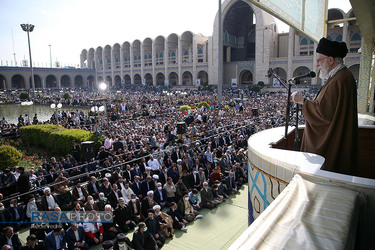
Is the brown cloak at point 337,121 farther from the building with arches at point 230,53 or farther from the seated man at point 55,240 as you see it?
the building with arches at point 230,53

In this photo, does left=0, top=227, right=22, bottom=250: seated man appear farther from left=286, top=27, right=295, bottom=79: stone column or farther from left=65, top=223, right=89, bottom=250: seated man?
left=286, top=27, right=295, bottom=79: stone column

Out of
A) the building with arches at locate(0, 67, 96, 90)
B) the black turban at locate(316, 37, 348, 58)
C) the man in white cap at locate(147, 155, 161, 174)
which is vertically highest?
the building with arches at locate(0, 67, 96, 90)

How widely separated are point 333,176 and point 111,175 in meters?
6.77

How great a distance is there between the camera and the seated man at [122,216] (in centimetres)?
566

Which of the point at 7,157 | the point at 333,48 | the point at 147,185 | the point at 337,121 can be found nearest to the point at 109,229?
the point at 147,185

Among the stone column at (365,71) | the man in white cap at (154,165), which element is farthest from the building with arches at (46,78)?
the stone column at (365,71)

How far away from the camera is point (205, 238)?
17.6 feet

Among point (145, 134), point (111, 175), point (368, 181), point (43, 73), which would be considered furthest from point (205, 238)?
point (43, 73)

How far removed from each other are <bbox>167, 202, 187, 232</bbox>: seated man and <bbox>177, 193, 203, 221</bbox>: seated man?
0.54 feet

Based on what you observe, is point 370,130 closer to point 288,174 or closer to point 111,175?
point 288,174

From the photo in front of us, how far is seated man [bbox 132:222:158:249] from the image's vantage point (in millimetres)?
4816

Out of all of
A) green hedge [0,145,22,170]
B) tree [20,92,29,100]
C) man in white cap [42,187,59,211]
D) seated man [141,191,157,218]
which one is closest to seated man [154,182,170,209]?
seated man [141,191,157,218]

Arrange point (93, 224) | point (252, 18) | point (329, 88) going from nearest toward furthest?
point (329, 88), point (93, 224), point (252, 18)

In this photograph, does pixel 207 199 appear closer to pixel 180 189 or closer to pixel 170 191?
pixel 180 189
